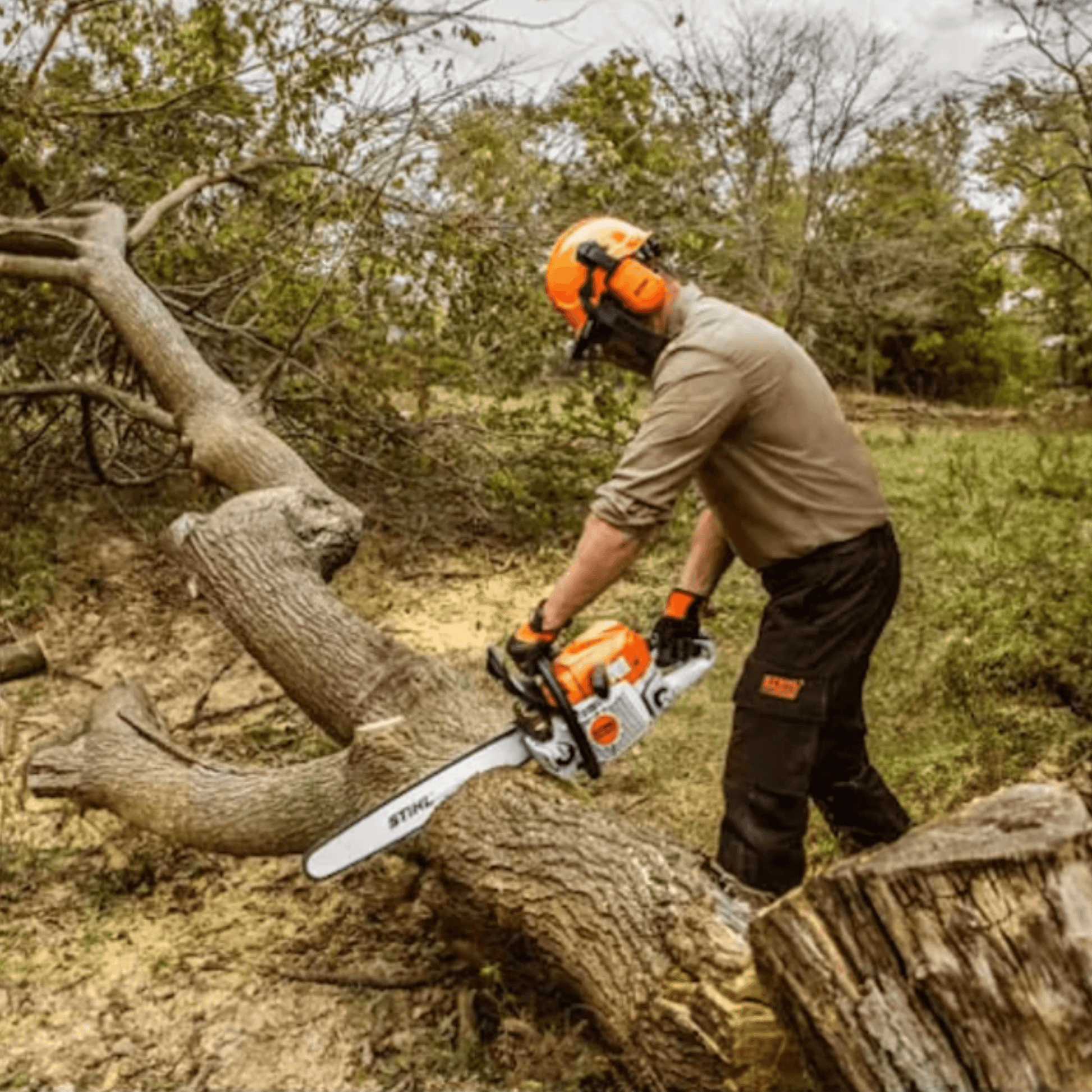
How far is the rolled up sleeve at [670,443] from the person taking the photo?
2439 millimetres

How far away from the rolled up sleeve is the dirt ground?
1.16m

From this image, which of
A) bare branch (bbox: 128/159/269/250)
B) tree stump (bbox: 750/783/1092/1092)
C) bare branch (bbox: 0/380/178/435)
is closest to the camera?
tree stump (bbox: 750/783/1092/1092)

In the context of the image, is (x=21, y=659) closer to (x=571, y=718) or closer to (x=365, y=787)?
(x=365, y=787)

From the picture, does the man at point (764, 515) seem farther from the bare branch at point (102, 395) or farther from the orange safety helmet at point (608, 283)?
the bare branch at point (102, 395)

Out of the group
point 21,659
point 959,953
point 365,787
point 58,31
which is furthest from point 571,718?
point 58,31

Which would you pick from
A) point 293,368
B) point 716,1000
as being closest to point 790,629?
point 716,1000

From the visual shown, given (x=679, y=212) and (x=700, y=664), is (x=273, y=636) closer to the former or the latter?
(x=700, y=664)

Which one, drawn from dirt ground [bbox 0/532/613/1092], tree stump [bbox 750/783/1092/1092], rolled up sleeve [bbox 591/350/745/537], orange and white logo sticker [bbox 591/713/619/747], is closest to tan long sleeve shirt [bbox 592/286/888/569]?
rolled up sleeve [bbox 591/350/745/537]

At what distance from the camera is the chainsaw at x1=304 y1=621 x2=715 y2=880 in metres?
2.49

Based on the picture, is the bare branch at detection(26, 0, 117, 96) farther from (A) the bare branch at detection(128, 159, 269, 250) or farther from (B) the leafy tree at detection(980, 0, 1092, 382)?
(B) the leafy tree at detection(980, 0, 1092, 382)

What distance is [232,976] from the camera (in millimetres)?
3027

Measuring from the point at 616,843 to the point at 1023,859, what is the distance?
1.21 metres

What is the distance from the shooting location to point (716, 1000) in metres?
2.05

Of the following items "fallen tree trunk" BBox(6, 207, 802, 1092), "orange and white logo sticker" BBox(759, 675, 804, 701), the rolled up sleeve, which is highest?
the rolled up sleeve
